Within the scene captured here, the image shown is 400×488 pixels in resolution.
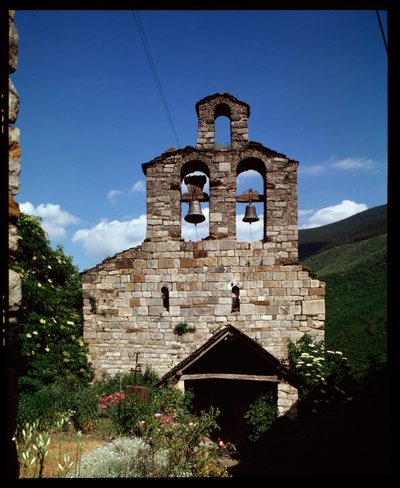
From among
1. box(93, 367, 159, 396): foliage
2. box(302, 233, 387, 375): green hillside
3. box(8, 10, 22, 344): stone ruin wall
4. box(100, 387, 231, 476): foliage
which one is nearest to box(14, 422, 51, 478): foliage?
box(8, 10, 22, 344): stone ruin wall

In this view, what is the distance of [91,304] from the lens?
10609 millimetres

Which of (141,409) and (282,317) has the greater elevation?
(282,317)

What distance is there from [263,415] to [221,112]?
8986 millimetres

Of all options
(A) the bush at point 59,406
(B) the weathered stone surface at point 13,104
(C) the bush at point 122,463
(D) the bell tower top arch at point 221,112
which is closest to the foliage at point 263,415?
(C) the bush at point 122,463

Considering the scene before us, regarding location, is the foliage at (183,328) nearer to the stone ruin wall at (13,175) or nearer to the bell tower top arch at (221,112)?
the bell tower top arch at (221,112)

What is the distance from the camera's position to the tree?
9.85m

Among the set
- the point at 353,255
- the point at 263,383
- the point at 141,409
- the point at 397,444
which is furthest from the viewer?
the point at 353,255

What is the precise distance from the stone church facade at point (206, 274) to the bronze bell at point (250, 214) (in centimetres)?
25

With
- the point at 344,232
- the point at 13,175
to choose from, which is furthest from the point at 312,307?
the point at 344,232

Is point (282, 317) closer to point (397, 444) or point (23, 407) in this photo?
point (23, 407)

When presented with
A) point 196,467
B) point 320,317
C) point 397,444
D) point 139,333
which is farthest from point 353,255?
point 397,444

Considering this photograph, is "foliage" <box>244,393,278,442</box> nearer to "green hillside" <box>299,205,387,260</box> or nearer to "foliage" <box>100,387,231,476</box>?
Result: "foliage" <box>100,387,231,476</box>

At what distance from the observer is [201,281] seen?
10305 millimetres

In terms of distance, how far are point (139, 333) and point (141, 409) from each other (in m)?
2.47
